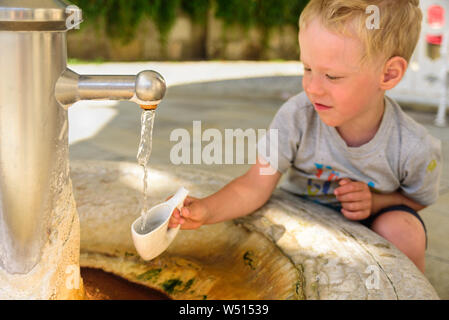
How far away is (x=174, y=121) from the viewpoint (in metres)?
3.20

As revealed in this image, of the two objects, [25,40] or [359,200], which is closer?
[25,40]

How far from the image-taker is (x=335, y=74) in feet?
3.39

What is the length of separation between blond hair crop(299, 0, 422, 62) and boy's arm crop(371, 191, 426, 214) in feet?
1.01

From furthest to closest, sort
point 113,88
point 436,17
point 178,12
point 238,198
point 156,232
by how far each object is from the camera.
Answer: point 178,12, point 436,17, point 238,198, point 156,232, point 113,88

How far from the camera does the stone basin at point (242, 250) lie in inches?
31.5

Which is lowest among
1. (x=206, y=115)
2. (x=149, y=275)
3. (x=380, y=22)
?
(x=206, y=115)

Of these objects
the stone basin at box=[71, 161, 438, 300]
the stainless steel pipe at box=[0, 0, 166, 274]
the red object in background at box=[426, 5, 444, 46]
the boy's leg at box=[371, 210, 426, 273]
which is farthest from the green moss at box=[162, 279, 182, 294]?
the red object in background at box=[426, 5, 444, 46]

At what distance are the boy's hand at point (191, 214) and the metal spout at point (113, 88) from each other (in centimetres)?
34

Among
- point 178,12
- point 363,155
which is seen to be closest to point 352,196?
point 363,155

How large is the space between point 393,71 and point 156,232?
59 cm

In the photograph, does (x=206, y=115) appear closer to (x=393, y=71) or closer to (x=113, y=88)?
(x=393, y=71)
